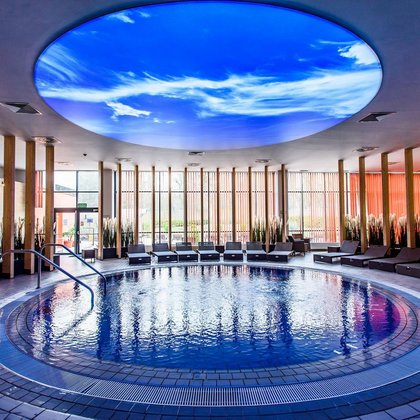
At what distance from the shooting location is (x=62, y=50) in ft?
16.1

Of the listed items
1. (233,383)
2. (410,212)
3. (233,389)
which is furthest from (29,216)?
(410,212)

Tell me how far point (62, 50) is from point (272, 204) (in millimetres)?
14589

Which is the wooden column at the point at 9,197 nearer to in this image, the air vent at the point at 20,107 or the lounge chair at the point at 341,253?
the air vent at the point at 20,107

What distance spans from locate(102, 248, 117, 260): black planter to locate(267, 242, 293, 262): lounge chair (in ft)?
20.1

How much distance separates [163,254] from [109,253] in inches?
95.0

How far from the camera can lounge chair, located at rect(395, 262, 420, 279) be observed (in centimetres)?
896

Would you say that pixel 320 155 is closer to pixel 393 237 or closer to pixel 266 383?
pixel 393 237

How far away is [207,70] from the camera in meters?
5.86

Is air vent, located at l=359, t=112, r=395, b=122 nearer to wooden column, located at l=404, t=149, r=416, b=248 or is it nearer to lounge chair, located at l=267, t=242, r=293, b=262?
wooden column, located at l=404, t=149, r=416, b=248

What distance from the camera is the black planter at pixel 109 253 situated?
543 inches

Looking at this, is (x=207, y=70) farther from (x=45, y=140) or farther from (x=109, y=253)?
(x=109, y=253)

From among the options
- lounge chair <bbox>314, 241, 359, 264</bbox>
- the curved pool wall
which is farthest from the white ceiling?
the curved pool wall

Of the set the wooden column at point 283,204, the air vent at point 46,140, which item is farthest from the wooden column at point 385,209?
the air vent at point 46,140

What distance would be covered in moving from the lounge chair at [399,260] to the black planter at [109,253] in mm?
9400
